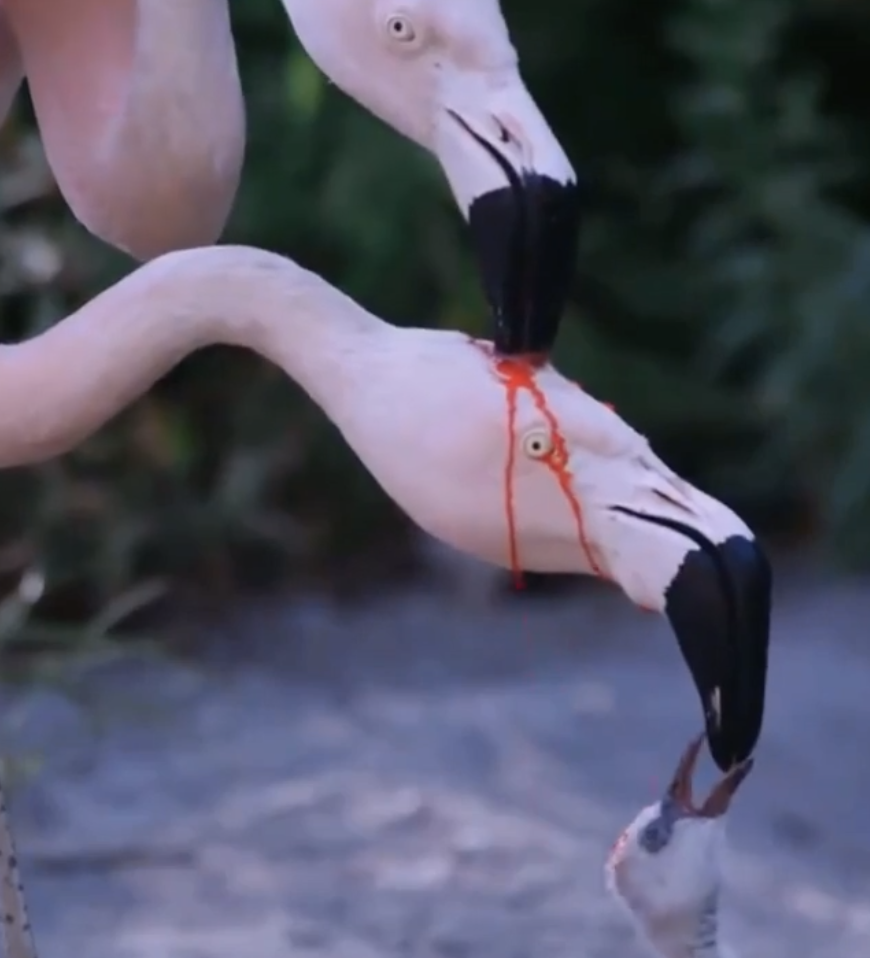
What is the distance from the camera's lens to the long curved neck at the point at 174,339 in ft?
2.57

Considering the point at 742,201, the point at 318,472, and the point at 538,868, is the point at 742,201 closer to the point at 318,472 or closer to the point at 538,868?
the point at 318,472

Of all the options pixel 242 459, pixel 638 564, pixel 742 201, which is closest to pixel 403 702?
pixel 242 459

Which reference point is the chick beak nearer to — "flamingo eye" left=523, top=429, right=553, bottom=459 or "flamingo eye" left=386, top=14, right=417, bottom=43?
"flamingo eye" left=523, top=429, right=553, bottom=459

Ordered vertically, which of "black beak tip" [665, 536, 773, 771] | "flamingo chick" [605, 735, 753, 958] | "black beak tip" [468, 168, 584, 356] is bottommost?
"flamingo chick" [605, 735, 753, 958]

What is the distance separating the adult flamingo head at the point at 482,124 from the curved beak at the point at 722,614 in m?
0.11

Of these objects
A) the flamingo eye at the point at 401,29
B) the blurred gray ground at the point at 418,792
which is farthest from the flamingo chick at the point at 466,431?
the blurred gray ground at the point at 418,792

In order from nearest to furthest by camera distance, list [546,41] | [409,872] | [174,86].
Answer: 1. [174,86]
2. [409,872]
3. [546,41]

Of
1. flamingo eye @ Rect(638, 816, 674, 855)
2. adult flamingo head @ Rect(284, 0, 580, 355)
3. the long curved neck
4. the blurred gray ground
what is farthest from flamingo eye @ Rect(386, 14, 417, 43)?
the blurred gray ground

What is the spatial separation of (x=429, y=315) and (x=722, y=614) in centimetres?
222

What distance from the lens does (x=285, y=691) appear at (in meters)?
2.33

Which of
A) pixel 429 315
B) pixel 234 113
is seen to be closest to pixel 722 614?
pixel 234 113

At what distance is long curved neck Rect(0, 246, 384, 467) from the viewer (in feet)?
2.57

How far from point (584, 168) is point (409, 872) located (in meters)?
1.87

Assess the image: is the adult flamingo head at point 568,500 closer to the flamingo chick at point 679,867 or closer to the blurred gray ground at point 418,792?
the flamingo chick at point 679,867
